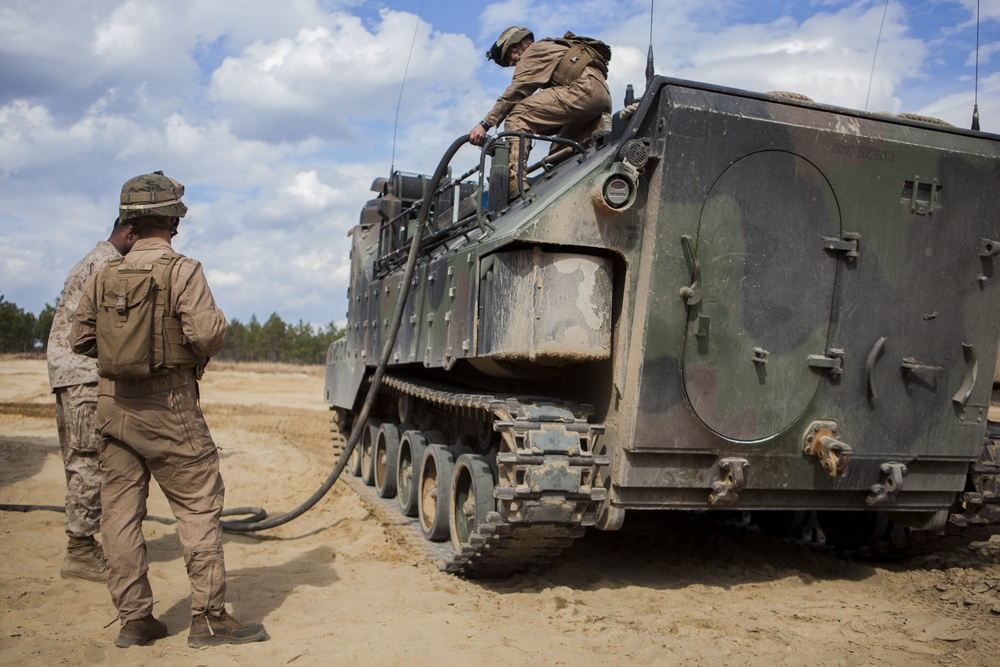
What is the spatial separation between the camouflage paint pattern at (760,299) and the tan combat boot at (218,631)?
204cm

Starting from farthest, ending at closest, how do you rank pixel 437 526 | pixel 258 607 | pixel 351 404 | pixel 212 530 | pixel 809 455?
1. pixel 351 404
2. pixel 437 526
3. pixel 809 455
4. pixel 258 607
5. pixel 212 530

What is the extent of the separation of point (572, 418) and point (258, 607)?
2.03m

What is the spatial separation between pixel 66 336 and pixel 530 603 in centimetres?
325

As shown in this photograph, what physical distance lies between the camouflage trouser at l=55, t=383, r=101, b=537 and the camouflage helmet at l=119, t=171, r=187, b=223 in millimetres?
1531

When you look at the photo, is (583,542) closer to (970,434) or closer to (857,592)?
(857,592)

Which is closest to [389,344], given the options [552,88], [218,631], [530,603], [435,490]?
[435,490]

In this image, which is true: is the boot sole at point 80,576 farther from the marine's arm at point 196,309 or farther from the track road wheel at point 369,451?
the track road wheel at point 369,451

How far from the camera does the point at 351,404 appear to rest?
35.5 feet

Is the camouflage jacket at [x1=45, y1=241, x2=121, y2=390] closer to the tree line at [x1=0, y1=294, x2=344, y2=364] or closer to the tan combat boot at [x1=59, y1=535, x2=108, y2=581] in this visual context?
the tan combat boot at [x1=59, y1=535, x2=108, y2=581]

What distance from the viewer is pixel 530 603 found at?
5.54m

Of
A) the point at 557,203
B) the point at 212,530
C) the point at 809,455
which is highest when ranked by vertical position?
the point at 557,203

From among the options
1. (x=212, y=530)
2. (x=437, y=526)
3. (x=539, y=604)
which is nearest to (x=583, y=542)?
(x=437, y=526)

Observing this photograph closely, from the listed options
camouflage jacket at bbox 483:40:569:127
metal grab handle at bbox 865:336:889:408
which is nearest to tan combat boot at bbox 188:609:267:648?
metal grab handle at bbox 865:336:889:408

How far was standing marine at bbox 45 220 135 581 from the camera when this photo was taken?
5.67 metres
